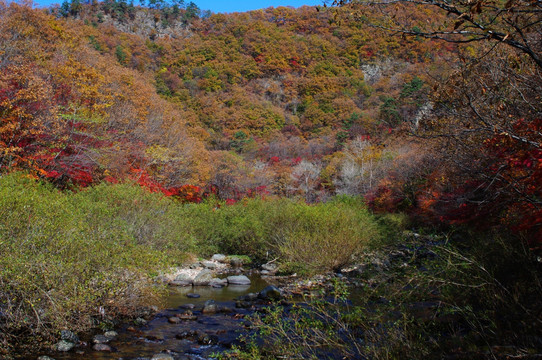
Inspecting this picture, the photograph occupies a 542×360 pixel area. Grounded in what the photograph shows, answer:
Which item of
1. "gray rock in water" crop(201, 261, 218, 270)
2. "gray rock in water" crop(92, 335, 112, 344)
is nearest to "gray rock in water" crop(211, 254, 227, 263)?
"gray rock in water" crop(201, 261, 218, 270)

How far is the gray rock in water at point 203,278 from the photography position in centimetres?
1260

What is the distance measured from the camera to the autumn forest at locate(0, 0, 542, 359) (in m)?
4.00

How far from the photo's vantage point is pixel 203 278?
12922 mm

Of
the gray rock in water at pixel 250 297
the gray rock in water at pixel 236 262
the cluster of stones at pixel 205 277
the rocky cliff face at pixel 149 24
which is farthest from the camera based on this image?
the rocky cliff face at pixel 149 24

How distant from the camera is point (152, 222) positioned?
12.9m

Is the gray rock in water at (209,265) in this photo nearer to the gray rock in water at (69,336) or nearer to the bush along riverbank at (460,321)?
the gray rock in water at (69,336)

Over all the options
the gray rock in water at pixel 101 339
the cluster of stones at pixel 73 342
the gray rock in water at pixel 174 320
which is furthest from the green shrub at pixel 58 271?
the gray rock in water at pixel 174 320

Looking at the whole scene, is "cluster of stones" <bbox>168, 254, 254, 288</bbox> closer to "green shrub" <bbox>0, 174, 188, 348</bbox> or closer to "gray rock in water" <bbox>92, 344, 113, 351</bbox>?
"green shrub" <bbox>0, 174, 188, 348</bbox>

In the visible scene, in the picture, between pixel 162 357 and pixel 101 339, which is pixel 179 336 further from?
pixel 101 339

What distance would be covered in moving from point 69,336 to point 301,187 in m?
33.6

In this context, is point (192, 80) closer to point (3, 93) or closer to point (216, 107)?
point (216, 107)

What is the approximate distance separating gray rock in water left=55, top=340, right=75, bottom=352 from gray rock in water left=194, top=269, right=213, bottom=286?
255 inches

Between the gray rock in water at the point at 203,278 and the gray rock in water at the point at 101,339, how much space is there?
5.91 meters

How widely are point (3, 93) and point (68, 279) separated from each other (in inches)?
427
